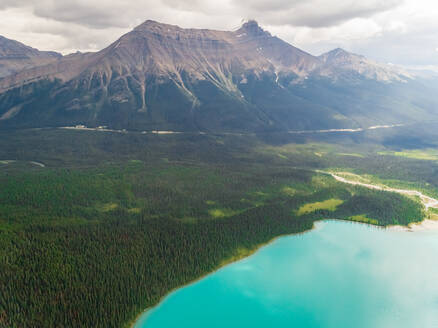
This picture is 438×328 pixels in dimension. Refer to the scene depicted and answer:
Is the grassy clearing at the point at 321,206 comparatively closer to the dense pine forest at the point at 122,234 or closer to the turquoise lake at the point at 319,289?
the dense pine forest at the point at 122,234

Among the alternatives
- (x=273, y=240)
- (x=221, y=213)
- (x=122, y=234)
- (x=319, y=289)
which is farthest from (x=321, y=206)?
(x=122, y=234)

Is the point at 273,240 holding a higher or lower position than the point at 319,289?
higher

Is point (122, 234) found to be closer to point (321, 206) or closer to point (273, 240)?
point (273, 240)

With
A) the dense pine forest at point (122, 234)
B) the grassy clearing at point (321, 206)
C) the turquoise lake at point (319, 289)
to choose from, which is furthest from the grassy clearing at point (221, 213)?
the grassy clearing at point (321, 206)

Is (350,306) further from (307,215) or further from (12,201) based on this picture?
(12,201)

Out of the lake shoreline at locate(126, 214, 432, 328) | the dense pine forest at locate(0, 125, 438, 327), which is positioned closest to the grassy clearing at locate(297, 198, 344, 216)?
the dense pine forest at locate(0, 125, 438, 327)

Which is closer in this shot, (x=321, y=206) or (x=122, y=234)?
(x=122, y=234)

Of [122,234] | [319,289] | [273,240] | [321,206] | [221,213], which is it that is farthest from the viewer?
[321,206]

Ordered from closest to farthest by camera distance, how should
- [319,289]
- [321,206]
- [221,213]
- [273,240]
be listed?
1. [319,289]
2. [273,240]
3. [221,213]
4. [321,206]
